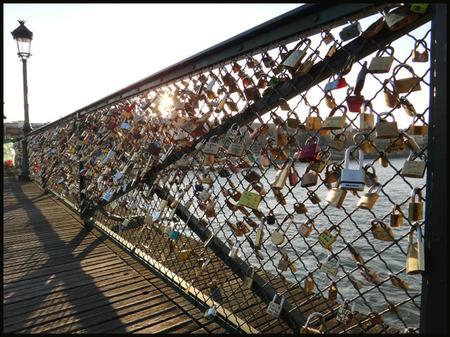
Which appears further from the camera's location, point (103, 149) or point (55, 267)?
point (103, 149)

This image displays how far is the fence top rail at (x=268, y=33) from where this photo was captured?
152cm

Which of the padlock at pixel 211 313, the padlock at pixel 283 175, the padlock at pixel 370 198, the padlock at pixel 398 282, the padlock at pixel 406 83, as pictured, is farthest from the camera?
the padlock at pixel 211 313

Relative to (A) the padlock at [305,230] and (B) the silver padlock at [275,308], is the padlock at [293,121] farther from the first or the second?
(B) the silver padlock at [275,308]

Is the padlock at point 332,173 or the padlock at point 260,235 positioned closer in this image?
the padlock at point 332,173

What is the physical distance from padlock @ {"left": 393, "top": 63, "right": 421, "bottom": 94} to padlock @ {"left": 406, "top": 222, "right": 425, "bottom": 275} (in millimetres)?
558

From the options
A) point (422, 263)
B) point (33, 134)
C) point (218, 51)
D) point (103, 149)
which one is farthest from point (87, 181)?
point (33, 134)

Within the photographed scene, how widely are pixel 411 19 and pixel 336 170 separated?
0.70 metres

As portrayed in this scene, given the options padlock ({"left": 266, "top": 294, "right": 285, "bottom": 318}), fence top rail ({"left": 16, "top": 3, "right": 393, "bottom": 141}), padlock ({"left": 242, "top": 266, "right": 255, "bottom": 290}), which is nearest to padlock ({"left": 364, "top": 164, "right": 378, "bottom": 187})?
fence top rail ({"left": 16, "top": 3, "right": 393, "bottom": 141})

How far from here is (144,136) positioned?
12.5ft

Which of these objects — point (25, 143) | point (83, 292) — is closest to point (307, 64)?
point (83, 292)

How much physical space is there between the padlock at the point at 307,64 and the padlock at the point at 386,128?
1.60 ft

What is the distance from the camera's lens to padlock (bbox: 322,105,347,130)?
1490 mm

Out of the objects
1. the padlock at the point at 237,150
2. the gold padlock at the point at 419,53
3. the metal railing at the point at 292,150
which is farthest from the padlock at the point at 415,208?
the padlock at the point at 237,150

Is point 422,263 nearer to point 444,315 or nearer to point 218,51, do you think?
point 444,315
